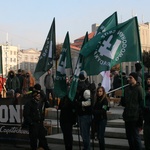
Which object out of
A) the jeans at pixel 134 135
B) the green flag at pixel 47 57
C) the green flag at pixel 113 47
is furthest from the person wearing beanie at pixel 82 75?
the green flag at pixel 47 57

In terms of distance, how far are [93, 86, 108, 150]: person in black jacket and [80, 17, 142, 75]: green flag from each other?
60 centimetres

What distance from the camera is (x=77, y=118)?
28.4 ft

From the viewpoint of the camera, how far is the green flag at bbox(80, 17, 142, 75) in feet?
26.0

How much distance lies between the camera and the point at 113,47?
795 cm

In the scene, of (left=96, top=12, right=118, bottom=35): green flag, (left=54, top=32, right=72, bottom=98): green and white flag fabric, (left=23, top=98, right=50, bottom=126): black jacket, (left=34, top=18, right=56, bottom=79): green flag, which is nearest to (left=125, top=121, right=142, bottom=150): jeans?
(left=54, top=32, right=72, bottom=98): green and white flag fabric

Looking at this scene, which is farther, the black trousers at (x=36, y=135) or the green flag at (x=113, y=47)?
the black trousers at (x=36, y=135)

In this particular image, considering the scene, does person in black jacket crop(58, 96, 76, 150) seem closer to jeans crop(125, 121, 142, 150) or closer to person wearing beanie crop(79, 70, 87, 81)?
person wearing beanie crop(79, 70, 87, 81)

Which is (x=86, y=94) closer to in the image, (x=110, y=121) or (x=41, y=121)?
(x=41, y=121)

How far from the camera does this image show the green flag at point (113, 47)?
7.94 metres

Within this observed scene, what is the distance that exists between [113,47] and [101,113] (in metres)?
1.43

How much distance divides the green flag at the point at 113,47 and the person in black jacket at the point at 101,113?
0.60 meters

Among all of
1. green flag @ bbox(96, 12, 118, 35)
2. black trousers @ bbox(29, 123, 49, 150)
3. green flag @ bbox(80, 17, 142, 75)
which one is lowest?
black trousers @ bbox(29, 123, 49, 150)

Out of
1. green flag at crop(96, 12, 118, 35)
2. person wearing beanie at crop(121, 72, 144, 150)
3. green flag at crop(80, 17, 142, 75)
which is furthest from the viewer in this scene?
green flag at crop(96, 12, 118, 35)

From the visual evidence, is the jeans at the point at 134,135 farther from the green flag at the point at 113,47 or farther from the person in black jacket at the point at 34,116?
the person in black jacket at the point at 34,116
